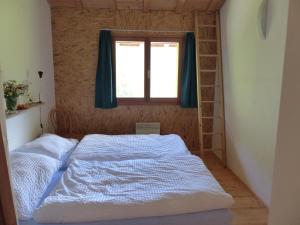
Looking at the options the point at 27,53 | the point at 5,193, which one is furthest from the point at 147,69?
the point at 5,193

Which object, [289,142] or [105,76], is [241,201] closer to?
Answer: [289,142]

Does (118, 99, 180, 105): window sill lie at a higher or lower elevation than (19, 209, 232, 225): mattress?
higher

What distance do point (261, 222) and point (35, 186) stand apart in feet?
6.70

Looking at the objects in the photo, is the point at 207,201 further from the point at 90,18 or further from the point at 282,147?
the point at 90,18

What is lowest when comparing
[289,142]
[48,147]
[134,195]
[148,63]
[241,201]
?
[241,201]

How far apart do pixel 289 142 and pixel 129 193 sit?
1137 millimetres

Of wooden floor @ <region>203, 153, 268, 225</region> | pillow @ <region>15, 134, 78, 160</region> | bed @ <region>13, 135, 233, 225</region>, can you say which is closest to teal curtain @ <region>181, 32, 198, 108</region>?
wooden floor @ <region>203, 153, 268, 225</region>

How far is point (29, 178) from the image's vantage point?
1878 mm

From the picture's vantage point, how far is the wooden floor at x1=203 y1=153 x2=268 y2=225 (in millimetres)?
2375

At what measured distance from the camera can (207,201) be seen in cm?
178

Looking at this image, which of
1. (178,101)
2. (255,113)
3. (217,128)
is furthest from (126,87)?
(255,113)

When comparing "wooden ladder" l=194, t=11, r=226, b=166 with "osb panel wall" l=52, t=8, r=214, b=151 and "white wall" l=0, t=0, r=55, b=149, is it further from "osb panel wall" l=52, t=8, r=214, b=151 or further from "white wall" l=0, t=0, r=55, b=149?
"white wall" l=0, t=0, r=55, b=149

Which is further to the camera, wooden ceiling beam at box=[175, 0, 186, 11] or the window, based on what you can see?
the window

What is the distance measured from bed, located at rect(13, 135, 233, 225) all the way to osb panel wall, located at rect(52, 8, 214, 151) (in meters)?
1.69
